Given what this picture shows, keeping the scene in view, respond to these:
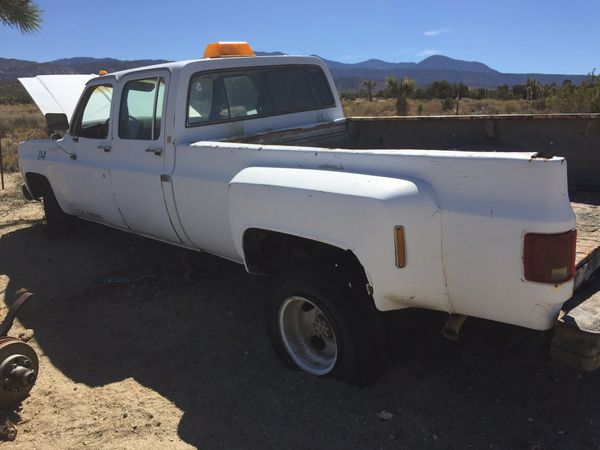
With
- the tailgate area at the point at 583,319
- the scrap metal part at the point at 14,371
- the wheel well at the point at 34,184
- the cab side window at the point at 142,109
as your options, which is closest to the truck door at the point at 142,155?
the cab side window at the point at 142,109

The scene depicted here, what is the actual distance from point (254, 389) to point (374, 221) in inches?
54.5

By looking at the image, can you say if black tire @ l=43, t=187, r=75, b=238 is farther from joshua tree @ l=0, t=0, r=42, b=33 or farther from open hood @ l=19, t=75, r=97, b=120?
joshua tree @ l=0, t=0, r=42, b=33

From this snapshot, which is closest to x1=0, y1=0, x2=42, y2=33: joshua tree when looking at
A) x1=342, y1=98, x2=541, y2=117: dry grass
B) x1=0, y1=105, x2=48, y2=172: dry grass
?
x1=0, y1=105, x2=48, y2=172: dry grass

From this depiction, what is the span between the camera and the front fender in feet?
7.73

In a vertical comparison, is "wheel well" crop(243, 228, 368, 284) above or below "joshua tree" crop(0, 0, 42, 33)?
below

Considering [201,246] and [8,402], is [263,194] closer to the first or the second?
[201,246]

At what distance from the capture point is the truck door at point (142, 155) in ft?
13.4

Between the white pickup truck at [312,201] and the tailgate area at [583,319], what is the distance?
3.1 inches

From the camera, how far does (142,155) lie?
424 centimetres

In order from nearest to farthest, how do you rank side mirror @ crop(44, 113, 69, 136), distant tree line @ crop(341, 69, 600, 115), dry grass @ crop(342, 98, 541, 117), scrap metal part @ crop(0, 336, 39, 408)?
scrap metal part @ crop(0, 336, 39, 408) → side mirror @ crop(44, 113, 69, 136) → distant tree line @ crop(341, 69, 600, 115) → dry grass @ crop(342, 98, 541, 117)

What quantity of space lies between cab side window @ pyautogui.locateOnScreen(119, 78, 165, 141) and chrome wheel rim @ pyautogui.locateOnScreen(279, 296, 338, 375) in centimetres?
180

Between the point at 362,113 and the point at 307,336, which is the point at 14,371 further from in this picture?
the point at 362,113

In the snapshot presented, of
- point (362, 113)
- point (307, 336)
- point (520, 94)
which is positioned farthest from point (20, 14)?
point (520, 94)

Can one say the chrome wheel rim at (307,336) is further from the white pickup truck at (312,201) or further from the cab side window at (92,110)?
the cab side window at (92,110)
